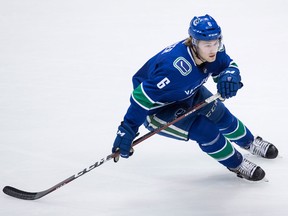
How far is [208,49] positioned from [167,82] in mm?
286

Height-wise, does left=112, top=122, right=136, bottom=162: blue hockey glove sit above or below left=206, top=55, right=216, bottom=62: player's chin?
below

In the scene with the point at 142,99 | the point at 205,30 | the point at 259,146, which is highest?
the point at 205,30

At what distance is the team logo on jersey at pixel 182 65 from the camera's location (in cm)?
327

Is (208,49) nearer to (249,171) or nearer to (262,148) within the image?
(249,171)

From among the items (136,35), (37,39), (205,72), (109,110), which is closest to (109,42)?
(136,35)

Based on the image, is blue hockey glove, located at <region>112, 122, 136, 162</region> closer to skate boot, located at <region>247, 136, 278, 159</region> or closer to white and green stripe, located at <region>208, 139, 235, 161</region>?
white and green stripe, located at <region>208, 139, 235, 161</region>

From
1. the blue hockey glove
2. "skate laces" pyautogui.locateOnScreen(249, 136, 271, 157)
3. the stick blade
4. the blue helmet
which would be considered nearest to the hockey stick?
the stick blade

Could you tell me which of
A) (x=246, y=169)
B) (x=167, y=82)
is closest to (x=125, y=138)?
(x=167, y=82)

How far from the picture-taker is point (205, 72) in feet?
11.2

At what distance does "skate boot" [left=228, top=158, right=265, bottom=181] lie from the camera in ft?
11.6

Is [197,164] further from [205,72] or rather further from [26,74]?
[26,74]

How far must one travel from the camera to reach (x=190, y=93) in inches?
136

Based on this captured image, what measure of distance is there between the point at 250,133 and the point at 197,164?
0.41m

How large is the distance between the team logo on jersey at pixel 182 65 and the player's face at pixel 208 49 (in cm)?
9
